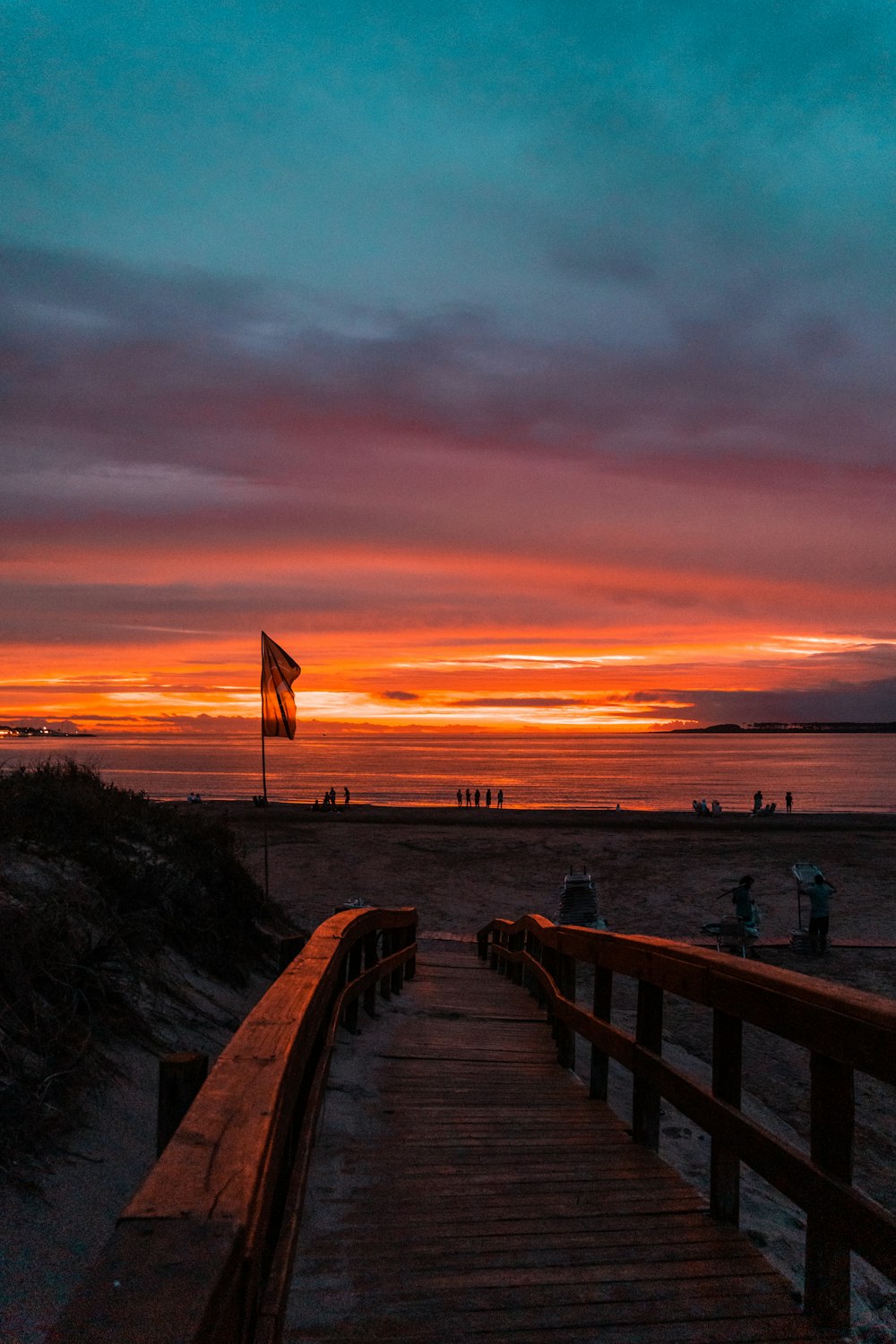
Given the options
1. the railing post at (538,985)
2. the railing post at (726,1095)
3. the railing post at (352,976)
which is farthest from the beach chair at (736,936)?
the railing post at (726,1095)

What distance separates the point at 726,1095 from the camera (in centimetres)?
363

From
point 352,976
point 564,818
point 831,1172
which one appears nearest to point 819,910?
point 352,976

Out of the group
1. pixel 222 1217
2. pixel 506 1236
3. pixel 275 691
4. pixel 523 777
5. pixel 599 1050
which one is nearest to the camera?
pixel 222 1217

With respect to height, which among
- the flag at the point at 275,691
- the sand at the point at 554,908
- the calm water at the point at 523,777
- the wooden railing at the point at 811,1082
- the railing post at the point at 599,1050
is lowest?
the calm water at the point at 523,777

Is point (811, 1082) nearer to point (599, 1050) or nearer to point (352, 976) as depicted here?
point (599, 1050)

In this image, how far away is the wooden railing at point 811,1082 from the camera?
2676 mm

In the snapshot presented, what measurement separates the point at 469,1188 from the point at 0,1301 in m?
1.82

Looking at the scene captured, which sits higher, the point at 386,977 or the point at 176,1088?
the point at 176,1088

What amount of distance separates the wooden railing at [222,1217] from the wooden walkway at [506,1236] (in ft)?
0.95

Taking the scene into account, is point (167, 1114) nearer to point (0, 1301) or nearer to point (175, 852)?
point (0, 1301)

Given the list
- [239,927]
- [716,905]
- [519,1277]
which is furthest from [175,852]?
[716,905]

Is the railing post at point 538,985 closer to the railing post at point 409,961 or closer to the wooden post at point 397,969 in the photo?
the wooden post at point 397,969

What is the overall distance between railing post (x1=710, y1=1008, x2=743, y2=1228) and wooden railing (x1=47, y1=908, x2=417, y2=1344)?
1627 millimetres

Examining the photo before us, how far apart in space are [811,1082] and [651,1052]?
3.59ft
